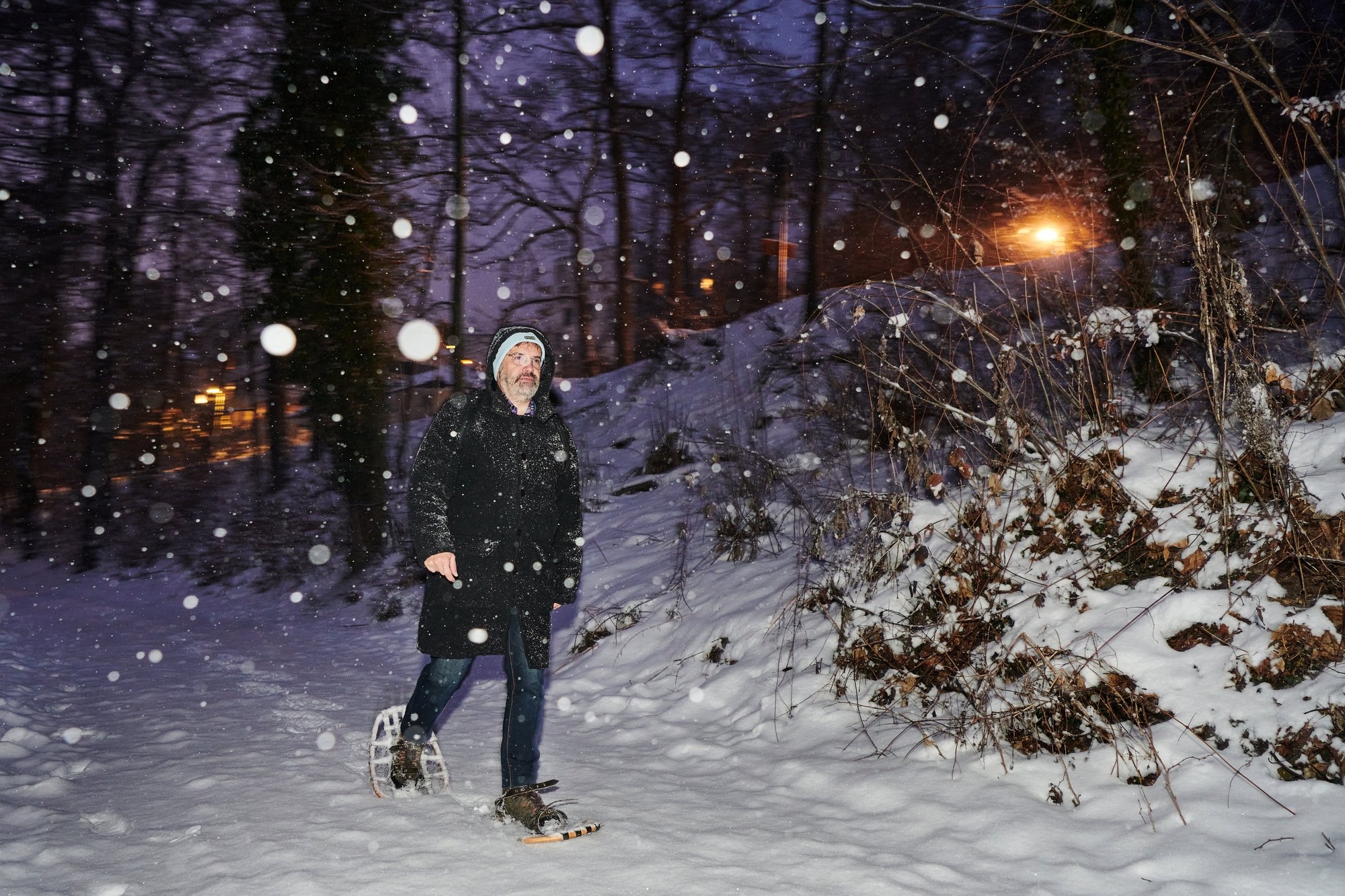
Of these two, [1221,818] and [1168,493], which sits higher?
[1168,493]

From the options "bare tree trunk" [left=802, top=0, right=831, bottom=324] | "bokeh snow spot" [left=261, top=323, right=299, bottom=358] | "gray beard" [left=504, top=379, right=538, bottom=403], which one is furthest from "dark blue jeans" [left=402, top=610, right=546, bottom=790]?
"bare tree trunk" [left=802, top=0, right=831, bottom=324]

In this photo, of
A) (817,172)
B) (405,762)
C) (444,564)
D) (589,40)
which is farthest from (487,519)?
(817,172)

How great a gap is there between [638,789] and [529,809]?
2.76 ft

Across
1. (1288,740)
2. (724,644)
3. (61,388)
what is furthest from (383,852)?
(61,388)

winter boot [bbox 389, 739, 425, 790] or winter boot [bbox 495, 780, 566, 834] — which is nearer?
winter boot [bbox 495, 780, 566, 834]

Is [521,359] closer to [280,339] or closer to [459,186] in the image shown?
[459,186]

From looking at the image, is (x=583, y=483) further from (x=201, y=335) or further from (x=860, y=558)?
(x=201, y=335)

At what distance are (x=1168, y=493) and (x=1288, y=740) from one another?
1431mm

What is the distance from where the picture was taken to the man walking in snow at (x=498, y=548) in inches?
145

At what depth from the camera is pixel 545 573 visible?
383cm

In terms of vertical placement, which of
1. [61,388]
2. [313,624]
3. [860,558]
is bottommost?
[313,624]

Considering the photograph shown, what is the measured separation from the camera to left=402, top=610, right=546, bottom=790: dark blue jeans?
369 centimetres

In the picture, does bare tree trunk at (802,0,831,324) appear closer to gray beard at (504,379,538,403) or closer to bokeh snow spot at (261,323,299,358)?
bokeh snow spot at (261,323,299,358)

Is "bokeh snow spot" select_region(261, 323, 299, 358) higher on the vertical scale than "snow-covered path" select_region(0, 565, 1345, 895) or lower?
higher
